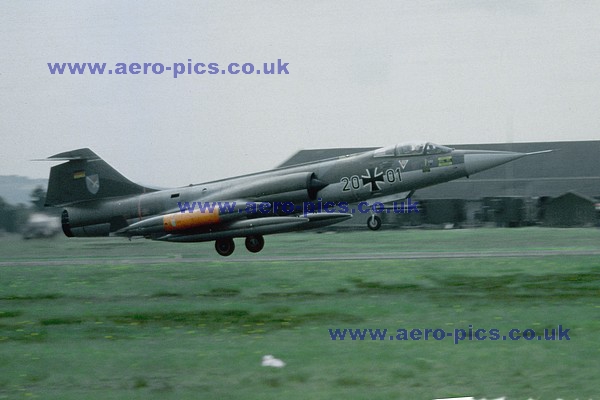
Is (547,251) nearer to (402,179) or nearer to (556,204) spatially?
(402,179)

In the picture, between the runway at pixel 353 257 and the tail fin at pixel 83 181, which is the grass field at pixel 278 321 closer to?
the runway at pixel 353 257

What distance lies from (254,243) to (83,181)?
4.48 meters

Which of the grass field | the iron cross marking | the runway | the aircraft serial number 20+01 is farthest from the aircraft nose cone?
the runway

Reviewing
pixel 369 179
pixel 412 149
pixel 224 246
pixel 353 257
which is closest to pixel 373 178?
pixel 369 179

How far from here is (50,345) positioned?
14781 millimetres

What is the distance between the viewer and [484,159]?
21.6m

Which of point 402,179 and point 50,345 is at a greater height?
point 402,179

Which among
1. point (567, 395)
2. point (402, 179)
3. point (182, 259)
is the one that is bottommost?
point (567, 395)

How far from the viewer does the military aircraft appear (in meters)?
19.2

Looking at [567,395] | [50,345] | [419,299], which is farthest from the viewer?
[419,299]

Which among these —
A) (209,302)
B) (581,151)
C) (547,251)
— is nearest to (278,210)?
(209,302)

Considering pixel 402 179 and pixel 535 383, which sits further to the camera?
pixel 402 179

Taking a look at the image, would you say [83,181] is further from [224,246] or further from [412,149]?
[412,149]

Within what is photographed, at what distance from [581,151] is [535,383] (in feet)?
80.5
